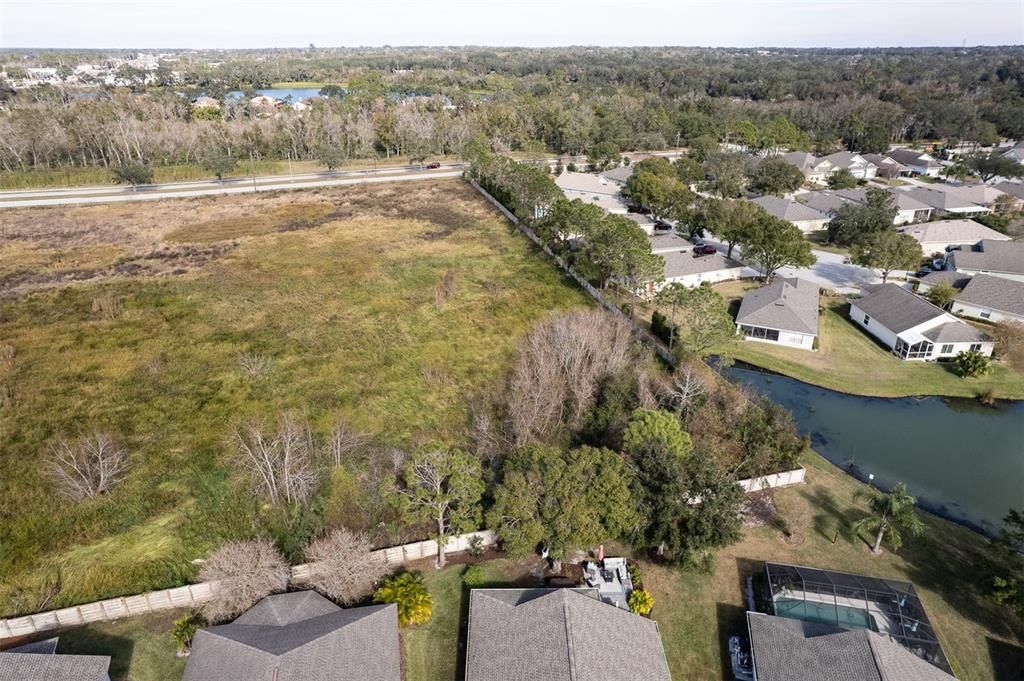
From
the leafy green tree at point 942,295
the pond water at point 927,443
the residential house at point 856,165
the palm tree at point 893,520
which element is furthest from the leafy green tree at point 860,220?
the palm tree at point 893,520

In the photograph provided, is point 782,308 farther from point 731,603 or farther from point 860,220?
point 731,603

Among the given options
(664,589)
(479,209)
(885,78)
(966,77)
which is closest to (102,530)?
(664,589)

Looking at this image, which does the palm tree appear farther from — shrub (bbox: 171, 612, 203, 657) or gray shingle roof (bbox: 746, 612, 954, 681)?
shrub (bbox: 171, 612, 203, 657)

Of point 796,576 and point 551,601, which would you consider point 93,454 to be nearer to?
point 551,601

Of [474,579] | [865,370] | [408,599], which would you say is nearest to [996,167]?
[865,370]

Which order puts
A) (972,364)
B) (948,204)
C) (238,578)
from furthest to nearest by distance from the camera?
1. (948,204)
2. (972,364)
3. (238,578)
